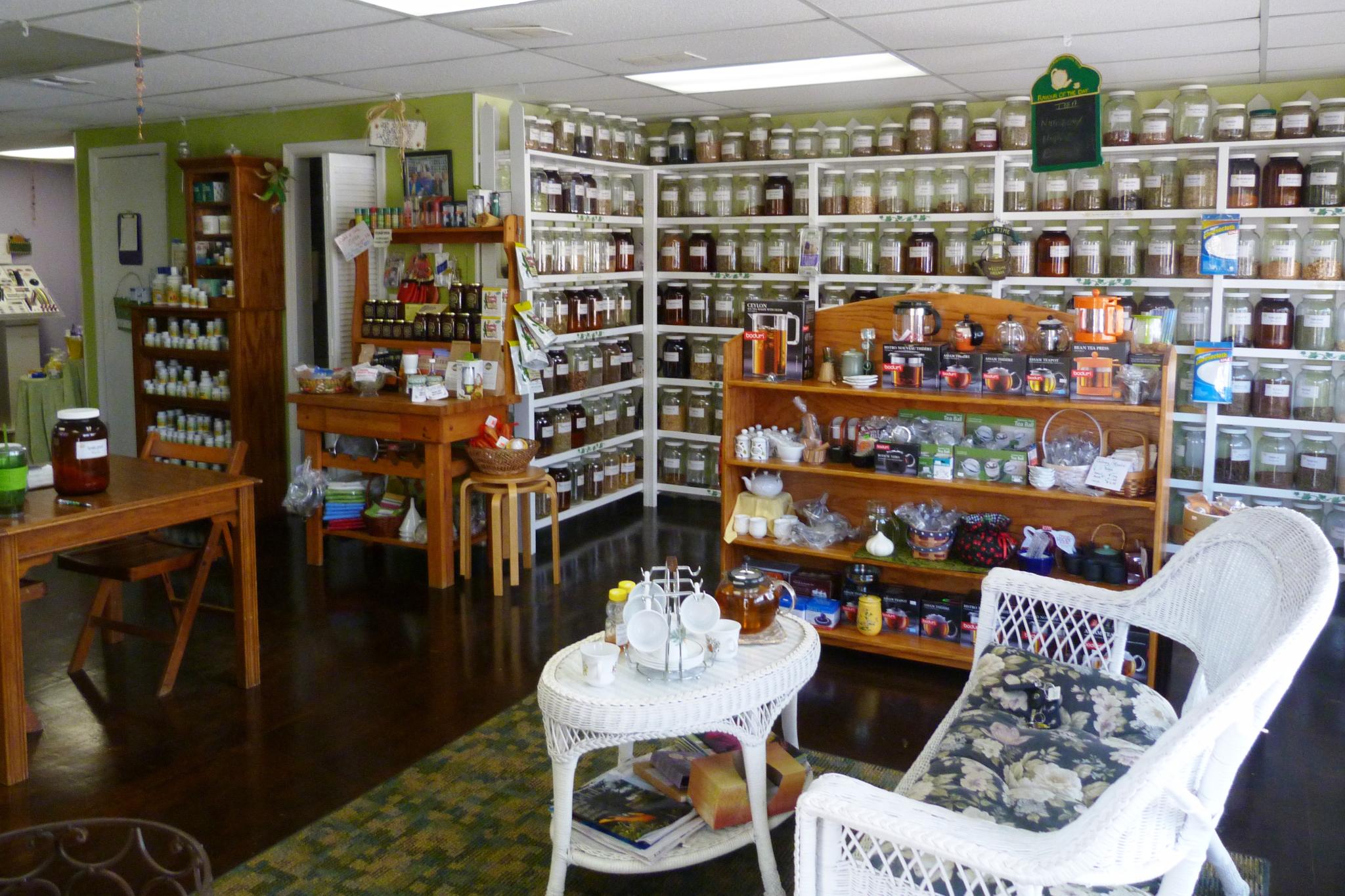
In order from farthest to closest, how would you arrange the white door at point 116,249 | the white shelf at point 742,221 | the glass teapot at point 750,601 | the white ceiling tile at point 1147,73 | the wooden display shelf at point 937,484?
1. the white door at point 116,249
2. the white shelf at point 742,221
3. the white ceiling tile at point 1147,73
4. the wooden display shelf at point 937,484
5. the glass teapot at point 750,601

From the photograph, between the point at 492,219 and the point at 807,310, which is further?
the point at 492,219

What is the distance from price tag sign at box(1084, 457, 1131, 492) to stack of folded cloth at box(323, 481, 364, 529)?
12.1ft

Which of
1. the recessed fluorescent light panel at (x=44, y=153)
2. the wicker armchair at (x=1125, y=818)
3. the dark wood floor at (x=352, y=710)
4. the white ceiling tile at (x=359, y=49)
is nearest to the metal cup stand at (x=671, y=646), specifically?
the wicker armchair at (x=1125, y=818)

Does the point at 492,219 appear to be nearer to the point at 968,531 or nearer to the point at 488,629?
the point at 488,629

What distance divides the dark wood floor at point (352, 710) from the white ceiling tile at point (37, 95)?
8.42 ft

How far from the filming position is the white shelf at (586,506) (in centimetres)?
599

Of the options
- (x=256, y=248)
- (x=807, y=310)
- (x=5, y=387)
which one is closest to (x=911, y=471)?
(x=807, y=310)

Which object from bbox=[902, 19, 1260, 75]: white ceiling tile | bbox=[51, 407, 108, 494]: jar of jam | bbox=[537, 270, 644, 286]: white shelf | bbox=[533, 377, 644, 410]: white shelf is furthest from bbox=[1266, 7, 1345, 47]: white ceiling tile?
bbox=[51, 407, 108, 494]: jar of jam

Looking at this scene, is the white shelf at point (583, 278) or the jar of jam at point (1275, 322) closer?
the jar of jam at point (1275, 322)

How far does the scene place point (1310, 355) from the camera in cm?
509

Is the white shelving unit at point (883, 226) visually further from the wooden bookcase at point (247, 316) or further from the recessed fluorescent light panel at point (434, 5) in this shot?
the wooden bookcase at point (247, 316)

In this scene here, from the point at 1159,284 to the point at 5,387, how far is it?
9942 millimetres

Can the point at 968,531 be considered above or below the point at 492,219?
below

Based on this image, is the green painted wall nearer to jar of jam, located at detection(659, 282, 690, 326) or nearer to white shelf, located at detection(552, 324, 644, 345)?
white shelf, located at detection(552, 324, 644, 345)
